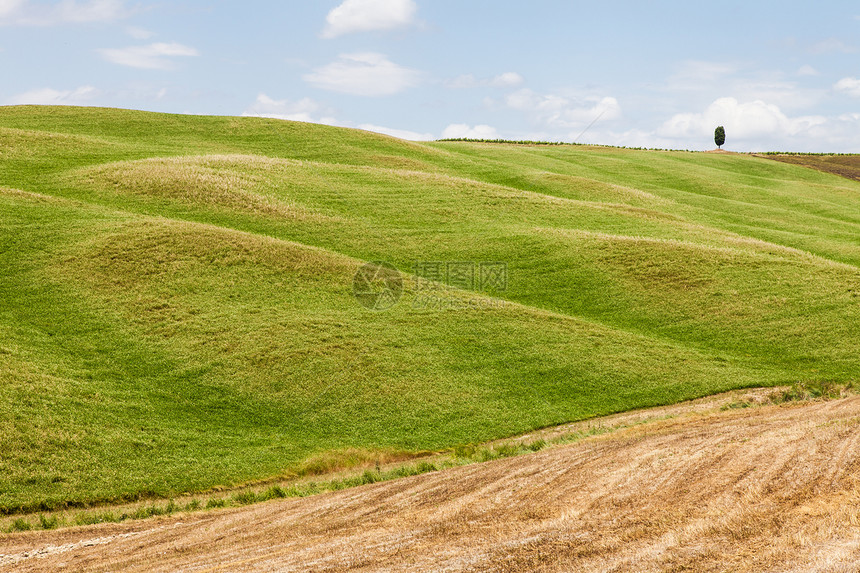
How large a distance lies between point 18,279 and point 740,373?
38021 mm

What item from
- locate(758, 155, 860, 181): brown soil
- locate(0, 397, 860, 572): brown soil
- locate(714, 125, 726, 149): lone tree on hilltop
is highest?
locate(714, 125, 726, 149): lone tree on hilltop

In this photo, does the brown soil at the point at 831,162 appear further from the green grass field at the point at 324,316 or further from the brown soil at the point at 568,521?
the brown soil at the point at 568,521

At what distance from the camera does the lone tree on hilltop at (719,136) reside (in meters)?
138

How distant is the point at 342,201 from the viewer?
2124 inches

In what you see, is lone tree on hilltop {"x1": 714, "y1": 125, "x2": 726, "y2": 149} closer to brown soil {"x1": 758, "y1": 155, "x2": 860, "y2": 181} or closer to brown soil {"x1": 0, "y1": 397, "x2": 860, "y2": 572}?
brown soil {"x1": 758, "y1": 155, "x2": 860, "y2": 181}

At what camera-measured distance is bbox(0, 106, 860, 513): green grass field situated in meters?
24.5

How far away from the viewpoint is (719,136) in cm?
13762

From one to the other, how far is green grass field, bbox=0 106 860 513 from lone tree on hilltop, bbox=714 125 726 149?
80947mm

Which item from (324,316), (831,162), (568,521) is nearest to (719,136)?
(831,162)

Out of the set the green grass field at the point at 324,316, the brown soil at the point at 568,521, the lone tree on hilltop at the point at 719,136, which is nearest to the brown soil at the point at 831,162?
the lone tree on hilltop at the point at 719,136

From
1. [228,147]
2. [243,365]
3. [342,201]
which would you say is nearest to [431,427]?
[243,365]

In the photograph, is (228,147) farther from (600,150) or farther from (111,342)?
(600,150)

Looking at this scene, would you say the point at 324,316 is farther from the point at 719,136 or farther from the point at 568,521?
the point at 719,136

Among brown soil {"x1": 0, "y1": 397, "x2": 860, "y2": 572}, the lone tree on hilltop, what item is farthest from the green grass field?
the lone tree on hilltop
